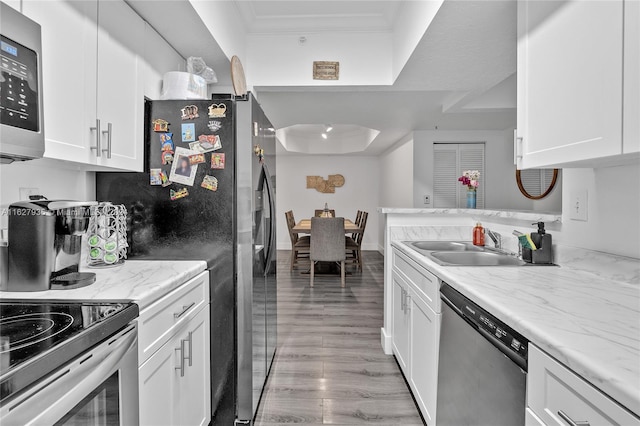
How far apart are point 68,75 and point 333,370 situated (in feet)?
7.46

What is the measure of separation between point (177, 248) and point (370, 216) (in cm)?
683

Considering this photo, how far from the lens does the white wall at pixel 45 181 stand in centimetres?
130

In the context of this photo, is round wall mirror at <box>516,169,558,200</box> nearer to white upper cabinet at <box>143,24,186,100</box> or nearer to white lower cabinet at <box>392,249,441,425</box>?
white lower cabinet at <box>392,249,441,425</box>

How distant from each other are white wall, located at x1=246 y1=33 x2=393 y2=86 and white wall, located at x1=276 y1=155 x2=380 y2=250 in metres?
5.38

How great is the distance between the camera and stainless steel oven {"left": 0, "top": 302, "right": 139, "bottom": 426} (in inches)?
26.1

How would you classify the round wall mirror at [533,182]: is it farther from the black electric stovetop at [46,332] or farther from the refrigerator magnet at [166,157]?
the black electric stovetop at [46,332]

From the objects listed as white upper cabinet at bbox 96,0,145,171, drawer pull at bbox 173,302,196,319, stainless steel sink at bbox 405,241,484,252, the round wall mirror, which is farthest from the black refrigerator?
the round wall mirror

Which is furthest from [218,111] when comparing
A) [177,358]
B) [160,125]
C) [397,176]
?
[397,176]

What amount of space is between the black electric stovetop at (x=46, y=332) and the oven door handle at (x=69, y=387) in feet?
0.07

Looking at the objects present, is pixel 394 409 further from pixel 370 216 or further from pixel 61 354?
pixel 370 216

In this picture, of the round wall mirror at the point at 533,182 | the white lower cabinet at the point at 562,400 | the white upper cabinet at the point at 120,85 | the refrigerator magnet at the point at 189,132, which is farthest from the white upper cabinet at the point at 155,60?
the round wall mirror at the point at 533,182

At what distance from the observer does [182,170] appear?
5.93 ft

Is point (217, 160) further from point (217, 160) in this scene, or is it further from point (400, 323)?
point (400, 323)

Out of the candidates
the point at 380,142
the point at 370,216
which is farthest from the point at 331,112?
the point at 370,216
